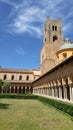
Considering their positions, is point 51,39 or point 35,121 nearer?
point 35,121

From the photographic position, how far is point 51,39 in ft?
152

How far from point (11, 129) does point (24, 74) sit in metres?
46.8

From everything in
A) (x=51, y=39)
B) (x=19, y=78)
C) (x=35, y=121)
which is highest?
(x=51, y=39)

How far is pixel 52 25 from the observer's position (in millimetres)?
48594

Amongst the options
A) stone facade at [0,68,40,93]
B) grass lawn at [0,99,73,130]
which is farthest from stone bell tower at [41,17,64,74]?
grass lawn at [0,99,73,130]

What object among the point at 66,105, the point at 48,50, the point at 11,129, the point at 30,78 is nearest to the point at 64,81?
the point at 66,105

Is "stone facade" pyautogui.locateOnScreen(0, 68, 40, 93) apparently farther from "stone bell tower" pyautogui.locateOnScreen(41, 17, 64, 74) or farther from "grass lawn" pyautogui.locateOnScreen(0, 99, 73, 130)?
"grass lawn" pyautogui.locateOnScreen(0, 99, 73, 130)

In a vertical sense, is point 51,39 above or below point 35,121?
above

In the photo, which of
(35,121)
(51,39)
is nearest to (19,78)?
(51,39)

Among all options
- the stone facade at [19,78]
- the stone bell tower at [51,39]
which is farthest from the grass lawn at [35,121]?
the stone facade at [19,78]

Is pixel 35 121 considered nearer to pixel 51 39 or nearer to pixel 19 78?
pixel 51 39

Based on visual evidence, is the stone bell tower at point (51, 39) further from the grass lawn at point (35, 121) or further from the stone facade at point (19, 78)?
the grass lawn at point (35, 121)

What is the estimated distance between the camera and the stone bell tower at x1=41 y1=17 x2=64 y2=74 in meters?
40.5

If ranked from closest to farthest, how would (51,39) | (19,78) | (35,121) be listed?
(35,121) < (51,39) < (19,78)
